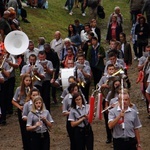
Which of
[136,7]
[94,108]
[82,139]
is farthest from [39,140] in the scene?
[136,7]

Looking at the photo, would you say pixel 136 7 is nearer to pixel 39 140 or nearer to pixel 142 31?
pixel 142 31

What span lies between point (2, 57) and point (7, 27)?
13.0ft

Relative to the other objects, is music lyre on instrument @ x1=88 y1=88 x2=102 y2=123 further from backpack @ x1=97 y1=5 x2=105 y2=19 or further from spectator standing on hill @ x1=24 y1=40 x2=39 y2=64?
backpack @ x1=97 y1=5 x2=105 y2=19

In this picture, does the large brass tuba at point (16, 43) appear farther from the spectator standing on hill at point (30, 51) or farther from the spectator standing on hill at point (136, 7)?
the spectator standing on hill at point (136, 7)

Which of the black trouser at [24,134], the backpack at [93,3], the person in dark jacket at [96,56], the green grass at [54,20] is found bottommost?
the black trouser at [24,134]

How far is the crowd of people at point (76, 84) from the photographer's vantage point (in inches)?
384

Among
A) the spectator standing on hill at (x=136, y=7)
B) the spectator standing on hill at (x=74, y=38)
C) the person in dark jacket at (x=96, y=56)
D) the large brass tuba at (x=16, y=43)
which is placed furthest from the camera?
the spectator standing on hill at (x=136, y=7)

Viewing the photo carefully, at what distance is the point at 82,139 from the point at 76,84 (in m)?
1.28

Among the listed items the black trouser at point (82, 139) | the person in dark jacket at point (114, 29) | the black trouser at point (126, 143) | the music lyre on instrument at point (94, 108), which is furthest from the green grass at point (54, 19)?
the black trouser at point (126, 143)

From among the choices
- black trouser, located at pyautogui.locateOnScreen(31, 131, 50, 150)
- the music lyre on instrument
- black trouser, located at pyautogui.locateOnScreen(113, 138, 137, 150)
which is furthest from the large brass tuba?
black trouser, located at pyautogui.locateOnScreen(113, 138, 137, 150)

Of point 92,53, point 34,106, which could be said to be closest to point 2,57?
point 92,53

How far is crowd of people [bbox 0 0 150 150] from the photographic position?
384 inches

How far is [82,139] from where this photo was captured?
35.1 feet

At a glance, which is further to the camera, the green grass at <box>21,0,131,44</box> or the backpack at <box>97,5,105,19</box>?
the backpack at <box>97,5,105,19</box>
